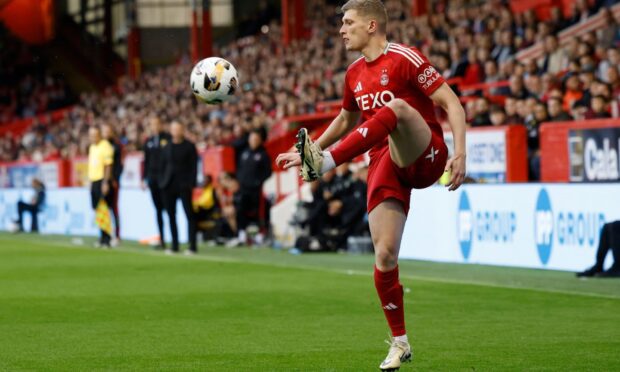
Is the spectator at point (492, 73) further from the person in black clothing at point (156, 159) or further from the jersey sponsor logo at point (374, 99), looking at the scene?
the jersey sponsor logo at point (374, 99)

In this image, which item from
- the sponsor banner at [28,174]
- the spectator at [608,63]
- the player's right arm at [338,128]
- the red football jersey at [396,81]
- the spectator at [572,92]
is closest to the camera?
the red football jersey at [396,81]

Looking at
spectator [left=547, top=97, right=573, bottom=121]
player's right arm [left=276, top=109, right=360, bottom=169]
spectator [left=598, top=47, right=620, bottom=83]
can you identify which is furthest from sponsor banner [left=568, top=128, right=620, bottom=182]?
player's right arm [left=276, top=109, right=360, bottom=169]

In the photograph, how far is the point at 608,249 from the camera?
1323cm

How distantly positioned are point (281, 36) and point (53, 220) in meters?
14.4

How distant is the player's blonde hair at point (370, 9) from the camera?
7.53m

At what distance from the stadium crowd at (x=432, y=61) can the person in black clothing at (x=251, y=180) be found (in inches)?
73.0

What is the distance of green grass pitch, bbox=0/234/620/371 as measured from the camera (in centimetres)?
777

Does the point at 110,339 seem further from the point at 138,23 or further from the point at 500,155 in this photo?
the point at 138,23

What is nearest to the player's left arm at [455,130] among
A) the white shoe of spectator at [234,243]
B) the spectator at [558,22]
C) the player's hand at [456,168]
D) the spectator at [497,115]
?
the player's hand at [456,168]

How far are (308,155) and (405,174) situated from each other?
908 millimetres

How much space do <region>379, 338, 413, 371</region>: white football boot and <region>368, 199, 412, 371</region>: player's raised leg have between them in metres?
0.03

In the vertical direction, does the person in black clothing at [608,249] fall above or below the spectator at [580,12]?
below

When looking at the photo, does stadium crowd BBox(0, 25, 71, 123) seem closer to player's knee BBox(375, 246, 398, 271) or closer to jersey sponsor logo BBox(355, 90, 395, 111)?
jersey sponsor logo BBox(355, 90, 395, 111)

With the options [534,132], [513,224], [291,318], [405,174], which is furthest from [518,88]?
[405,174]
